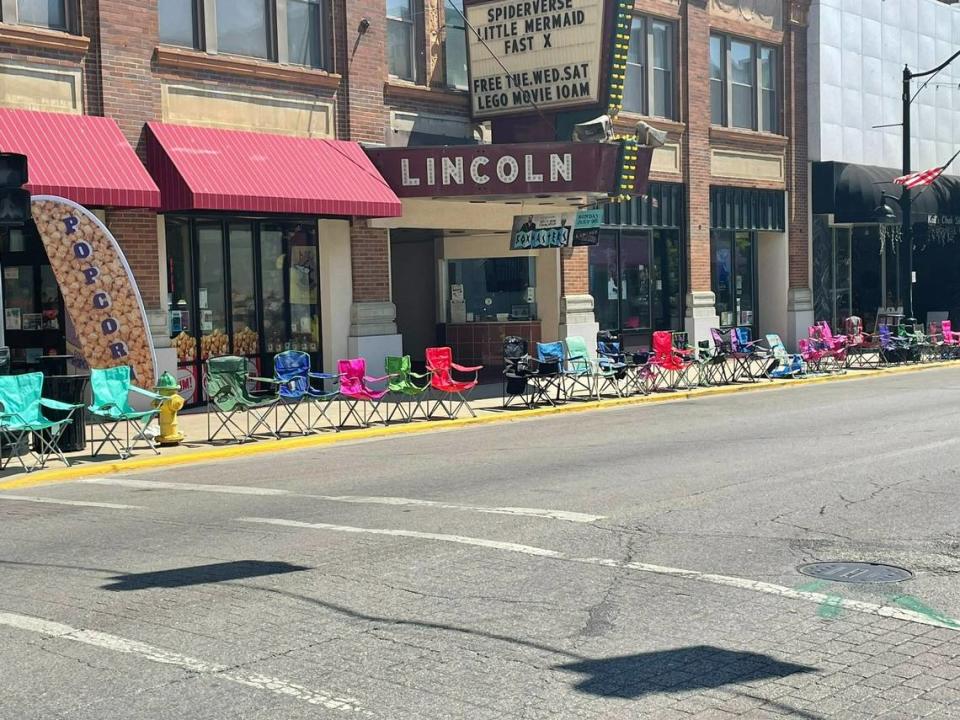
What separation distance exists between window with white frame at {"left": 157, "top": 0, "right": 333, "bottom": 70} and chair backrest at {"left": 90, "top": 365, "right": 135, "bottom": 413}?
6.51 metres

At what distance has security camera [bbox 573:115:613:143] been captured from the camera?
2234 centimetres

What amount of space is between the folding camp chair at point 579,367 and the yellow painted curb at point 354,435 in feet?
1.77

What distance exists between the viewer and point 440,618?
7.00 meters

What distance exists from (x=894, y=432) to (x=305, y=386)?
27.0ft

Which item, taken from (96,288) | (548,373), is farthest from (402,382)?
(96,288)

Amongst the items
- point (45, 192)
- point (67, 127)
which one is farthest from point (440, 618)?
point (67, 127)

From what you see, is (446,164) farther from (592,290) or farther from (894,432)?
(894,432)

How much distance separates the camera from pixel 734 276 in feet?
104

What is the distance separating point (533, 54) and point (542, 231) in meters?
3.30

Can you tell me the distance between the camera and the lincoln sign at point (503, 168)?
21078mm

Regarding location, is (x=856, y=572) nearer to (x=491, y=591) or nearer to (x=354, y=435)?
(x=491, y=591)

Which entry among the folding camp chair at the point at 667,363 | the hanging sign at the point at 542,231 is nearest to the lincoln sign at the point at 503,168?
the hanging sign at the point at 542,231

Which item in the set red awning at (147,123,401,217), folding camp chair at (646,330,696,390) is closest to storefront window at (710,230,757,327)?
folding camp chair at (646,330,696,390)

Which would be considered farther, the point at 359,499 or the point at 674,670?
the point at 359,499
